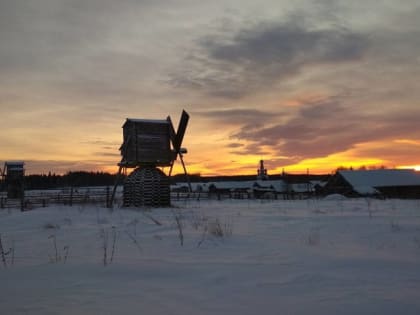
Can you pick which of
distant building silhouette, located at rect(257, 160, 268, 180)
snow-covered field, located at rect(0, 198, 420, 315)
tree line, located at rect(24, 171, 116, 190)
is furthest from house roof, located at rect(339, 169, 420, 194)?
tree line, located at rect(24, 171, 116, 190)

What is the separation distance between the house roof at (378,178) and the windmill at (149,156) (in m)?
34.9

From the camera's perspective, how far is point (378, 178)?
196ft

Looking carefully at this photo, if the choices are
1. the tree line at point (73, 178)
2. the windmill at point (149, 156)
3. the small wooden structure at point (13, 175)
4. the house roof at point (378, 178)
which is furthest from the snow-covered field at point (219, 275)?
the tree line at point (73, 178)

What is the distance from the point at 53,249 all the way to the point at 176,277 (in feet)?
11.4

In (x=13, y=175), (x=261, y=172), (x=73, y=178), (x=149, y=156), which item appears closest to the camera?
(x=149, y=156)

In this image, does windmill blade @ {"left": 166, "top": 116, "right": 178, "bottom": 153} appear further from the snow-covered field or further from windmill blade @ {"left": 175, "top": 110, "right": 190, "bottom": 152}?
the snow-covered field

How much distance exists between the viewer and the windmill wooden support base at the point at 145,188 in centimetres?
2870

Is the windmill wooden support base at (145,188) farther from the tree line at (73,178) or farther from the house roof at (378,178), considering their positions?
the tree line at (73,178)

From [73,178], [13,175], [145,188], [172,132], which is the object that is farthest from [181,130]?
[73,178]

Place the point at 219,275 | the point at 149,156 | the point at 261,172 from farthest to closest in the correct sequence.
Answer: the point at 261,172 < the point at 149,156 < the point at 219,275

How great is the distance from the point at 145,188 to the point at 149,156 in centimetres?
226

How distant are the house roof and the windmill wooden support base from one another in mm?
35179

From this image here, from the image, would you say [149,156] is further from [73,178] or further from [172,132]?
[73,178]

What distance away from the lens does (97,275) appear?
568cm
